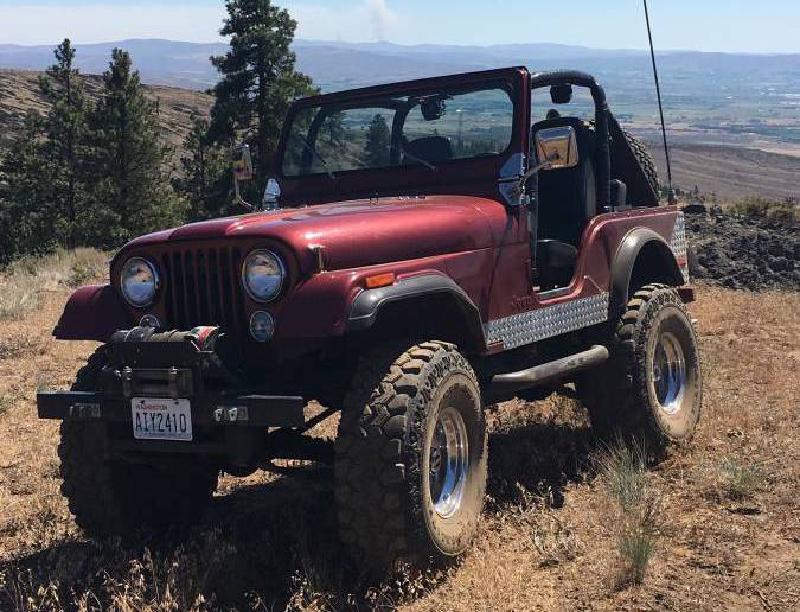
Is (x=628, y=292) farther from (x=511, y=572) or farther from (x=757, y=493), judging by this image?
(x=511, y=572)

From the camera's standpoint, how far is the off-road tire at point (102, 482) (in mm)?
4418

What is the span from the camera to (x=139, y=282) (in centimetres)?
424

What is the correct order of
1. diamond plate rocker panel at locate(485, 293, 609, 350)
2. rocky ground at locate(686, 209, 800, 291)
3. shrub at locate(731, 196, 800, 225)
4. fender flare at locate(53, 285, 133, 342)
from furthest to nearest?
1. shrub at locate(731, 196, 800, 225)
2. rocky ground at locate(686, 209, 800, 291)
3. diamond plate rocker panel at locate(485, 293, 609, 350)
4. fender flare at locate(53, 285, 133, 342)

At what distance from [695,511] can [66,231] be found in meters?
28.8

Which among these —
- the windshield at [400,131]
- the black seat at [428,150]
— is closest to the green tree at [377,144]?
the windshield at [400,131]

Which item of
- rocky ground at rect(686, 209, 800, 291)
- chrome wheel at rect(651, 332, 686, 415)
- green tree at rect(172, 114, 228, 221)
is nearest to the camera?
chrome wheel at rect(651, 332, 686, 415)

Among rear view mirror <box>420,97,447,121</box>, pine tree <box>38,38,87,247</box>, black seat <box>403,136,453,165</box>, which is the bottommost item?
black seat <box>403,136,453,165</box>

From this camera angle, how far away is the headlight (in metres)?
3.89

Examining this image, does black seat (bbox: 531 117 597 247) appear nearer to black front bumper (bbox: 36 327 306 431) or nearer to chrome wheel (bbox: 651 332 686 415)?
chrome wheel (bbox: 651 332 686 415)

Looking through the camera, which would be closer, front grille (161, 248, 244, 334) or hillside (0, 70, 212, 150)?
front grille (161, 248, 244, 334)

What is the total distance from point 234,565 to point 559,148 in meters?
2.57

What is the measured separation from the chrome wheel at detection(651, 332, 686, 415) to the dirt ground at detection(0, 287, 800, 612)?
287 millimetres

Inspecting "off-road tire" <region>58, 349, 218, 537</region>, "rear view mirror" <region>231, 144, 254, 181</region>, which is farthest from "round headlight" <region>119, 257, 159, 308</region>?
"rear view mirror" <region>231, 144, 254, 181</region>

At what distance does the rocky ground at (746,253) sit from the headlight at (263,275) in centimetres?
1127
